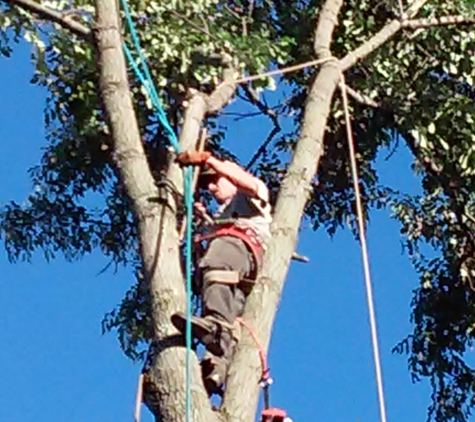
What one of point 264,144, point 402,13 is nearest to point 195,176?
point 402,13

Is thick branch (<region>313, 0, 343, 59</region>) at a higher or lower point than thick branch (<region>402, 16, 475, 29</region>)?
lower

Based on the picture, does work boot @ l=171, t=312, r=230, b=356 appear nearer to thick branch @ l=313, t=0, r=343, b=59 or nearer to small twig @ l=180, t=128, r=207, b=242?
small twig @ l=180, t=128, r=207, b=242

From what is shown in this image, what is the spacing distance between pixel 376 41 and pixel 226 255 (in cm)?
161

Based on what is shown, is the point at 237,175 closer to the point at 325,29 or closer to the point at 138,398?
the point at 138,398

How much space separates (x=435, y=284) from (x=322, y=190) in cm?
113

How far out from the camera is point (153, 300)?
13.9 feet

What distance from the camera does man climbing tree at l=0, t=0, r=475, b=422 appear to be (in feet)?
14.5

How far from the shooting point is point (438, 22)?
6.41 meters

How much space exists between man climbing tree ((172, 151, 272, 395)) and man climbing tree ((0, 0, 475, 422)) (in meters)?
0.10

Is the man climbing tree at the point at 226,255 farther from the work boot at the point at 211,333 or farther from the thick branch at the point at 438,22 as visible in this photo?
the thick branch at the point at 438,22

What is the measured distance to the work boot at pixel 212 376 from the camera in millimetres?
4418

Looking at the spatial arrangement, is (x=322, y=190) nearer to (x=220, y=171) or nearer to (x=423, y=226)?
(x=423, y=226)

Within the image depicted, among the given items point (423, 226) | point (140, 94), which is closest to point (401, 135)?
point (423, 226)

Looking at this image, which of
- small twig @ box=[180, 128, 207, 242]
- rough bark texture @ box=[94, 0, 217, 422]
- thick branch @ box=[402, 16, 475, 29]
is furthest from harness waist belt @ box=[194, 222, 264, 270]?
thick branch @ box=[402, 16, 475, 29]
